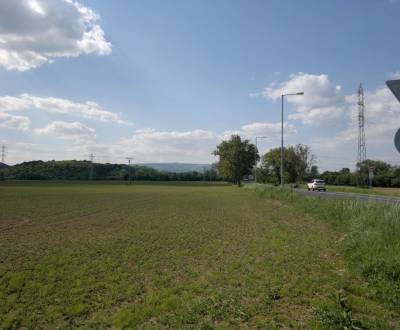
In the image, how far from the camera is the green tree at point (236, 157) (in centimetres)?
8950

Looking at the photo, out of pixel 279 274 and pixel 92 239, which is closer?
pixel 279 274

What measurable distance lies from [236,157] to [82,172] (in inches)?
3556

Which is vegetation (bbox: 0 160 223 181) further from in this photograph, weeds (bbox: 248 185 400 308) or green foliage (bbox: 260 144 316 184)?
weeds (bbox: 248 185 400 308)

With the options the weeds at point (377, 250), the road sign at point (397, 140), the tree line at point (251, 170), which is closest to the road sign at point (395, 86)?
the road sign at point (397, 140)

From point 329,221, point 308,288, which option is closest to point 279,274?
point 308,288

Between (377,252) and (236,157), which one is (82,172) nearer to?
(236,157)

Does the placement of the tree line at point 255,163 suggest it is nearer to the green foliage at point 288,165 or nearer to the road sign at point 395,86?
the green foliage at point 288,165

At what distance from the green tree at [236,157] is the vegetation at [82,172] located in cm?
4156

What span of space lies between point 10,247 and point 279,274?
8.59 m

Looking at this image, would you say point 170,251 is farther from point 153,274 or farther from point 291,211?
point 291,211

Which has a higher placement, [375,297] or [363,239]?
[363,239]

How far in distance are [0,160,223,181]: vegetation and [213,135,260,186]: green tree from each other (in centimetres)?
4156

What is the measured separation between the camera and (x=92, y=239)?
11.7 m

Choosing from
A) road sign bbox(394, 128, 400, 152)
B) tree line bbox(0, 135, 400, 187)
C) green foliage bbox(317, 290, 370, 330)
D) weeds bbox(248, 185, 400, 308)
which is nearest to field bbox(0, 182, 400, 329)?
green foliage bbox(317, 290, 370, 330)
